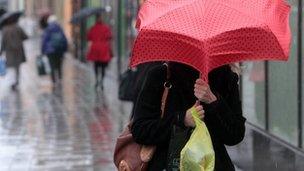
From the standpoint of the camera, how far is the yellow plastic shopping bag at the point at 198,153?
3711mm

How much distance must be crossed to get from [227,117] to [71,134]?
7920 mm

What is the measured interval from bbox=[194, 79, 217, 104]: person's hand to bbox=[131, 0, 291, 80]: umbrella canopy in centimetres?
5

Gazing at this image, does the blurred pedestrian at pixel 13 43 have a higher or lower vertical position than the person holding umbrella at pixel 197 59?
lower

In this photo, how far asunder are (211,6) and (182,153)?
27.6 inches

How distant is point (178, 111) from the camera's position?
3.97 metres

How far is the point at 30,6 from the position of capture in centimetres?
6262

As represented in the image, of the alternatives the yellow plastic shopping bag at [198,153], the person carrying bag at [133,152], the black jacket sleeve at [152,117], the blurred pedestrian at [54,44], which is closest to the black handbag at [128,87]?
the person carrying bag at [133,152]

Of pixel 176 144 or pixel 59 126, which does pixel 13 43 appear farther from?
pixel 176 144

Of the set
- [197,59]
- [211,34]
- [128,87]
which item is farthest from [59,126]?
[211,34]

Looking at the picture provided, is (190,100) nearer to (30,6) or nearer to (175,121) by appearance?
→ (175,121)

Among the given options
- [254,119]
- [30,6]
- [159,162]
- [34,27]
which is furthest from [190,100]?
[30,6]

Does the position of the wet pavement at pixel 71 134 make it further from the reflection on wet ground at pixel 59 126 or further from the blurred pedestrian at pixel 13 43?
the blurred pedestrian at pixel 13 43

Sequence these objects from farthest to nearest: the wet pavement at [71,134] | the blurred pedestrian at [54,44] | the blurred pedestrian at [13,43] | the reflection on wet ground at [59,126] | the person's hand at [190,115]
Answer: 1. the blurred pedestrian at [54,44]
2. the blurred pedestrian at [13,43]
3. the reflection on wet ground at [59,126]
4. the wet pavement at [71,134]
5. the person's hand at [190,115]

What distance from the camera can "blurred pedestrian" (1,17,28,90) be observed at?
1950cm
